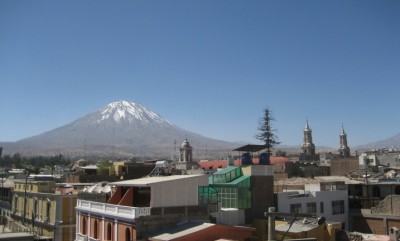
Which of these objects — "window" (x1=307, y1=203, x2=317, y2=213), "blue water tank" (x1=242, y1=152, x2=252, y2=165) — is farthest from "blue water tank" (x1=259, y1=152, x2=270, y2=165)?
"window" (x1=307, y1=203, x2=317, y2=213)

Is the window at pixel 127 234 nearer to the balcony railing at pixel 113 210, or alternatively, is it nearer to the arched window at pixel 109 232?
the balcony railing at pixel 113 210

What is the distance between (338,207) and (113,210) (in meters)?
18.6

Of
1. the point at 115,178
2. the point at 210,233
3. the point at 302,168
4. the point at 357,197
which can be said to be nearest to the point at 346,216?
the point at 357,197

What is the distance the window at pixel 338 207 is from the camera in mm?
35219

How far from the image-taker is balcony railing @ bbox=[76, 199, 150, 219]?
23359mm

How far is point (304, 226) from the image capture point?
86.1 ft

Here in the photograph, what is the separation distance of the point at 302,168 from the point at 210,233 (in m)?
53.8

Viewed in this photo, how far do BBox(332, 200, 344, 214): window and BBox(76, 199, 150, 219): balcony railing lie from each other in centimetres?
1751

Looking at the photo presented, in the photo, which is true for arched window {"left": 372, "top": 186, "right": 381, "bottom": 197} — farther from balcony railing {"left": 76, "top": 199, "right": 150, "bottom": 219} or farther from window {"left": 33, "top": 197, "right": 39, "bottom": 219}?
window {"left": 33, "top": 197, "right": 39, "bottom": 219}

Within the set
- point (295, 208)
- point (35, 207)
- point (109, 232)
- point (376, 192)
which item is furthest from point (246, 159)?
point (35, 207)

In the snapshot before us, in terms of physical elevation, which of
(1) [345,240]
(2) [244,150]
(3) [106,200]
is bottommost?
(1) [345,240]

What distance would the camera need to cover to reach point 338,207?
35656 mm

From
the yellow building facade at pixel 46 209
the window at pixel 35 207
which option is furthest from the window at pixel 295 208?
the window at pixel 35 207

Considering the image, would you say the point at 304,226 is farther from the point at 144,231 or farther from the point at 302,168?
the point at 302,168
